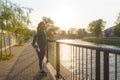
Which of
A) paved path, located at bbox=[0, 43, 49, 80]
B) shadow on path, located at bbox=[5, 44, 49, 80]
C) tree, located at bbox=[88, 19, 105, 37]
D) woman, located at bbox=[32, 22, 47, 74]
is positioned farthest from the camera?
tree, located at bbox=[88, 19, 105, 37]

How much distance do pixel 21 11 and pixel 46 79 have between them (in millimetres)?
13686

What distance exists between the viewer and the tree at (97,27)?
445ft

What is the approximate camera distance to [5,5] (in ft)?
68.5

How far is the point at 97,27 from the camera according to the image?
447ft

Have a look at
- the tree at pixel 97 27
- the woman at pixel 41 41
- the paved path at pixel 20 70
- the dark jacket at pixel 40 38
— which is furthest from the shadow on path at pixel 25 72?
the tree at pixel 97 27

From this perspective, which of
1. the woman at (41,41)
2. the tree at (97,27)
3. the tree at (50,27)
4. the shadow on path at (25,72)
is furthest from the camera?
the tree at (97,27)

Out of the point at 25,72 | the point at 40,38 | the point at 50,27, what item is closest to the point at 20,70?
the point at 25,72

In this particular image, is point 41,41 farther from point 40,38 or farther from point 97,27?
point 97,27

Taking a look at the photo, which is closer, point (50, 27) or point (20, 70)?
point (20, 70)

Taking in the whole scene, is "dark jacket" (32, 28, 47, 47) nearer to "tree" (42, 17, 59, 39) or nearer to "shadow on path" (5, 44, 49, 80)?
"shadow on path" (5, 44, 49, 80)

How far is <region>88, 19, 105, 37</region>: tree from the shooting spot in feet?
445

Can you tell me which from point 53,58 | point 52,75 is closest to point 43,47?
point 52,75

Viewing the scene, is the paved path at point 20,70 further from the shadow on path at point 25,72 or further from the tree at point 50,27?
the tree at point 50,27

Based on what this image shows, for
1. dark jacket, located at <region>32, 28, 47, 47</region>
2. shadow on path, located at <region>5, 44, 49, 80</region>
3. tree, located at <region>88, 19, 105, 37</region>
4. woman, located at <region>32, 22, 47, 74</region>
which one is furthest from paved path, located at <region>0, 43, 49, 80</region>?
tree, located at <region>88, 19, 105, 37</region>
